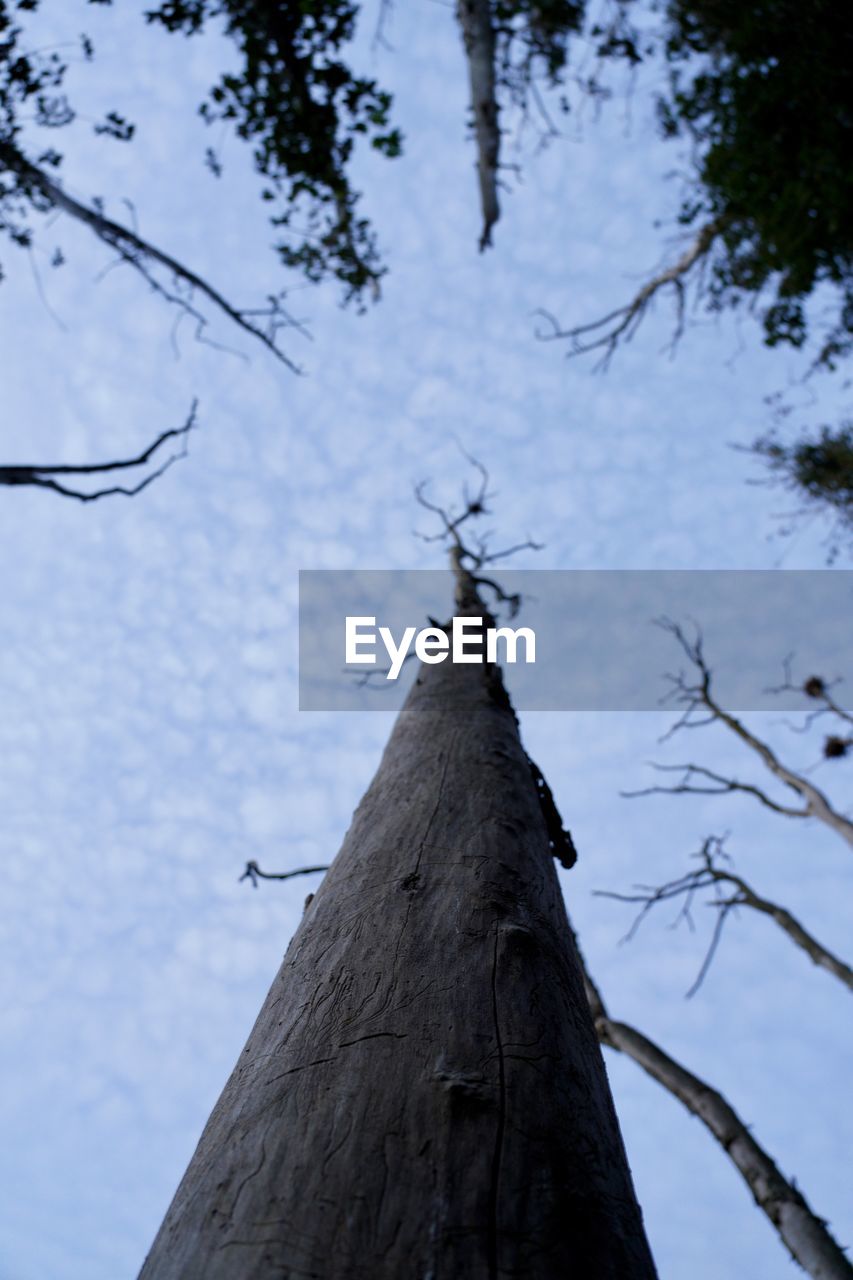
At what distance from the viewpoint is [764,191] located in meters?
8.23

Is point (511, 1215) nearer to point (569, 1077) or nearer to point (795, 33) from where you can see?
point (569, 1077)

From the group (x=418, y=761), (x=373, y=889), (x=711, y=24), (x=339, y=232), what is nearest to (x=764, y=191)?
(x=711, y=24)

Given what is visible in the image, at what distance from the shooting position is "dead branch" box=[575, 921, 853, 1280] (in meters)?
3.47

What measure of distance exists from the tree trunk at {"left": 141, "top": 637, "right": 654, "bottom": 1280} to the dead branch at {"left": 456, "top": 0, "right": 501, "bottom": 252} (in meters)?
6.95

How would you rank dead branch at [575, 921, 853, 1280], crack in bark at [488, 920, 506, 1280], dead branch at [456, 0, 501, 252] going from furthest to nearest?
dead branch at [456, 0, 501, 252]
dead branch at [575, 921, 853, 1280]
crack in bark at [488, 920, 506, 1280]

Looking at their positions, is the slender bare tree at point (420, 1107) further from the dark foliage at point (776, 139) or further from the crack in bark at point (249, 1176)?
the dark foliage at point (776, 139)

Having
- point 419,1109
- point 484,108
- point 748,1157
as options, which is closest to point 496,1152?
point 419,1109

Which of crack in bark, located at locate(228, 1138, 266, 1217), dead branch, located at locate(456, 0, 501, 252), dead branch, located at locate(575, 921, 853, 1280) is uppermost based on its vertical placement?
dead branch, located at locate(456, 0, 501, 252)

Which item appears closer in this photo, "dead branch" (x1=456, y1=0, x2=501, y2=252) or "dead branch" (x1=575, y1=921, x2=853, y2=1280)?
"dead branch" (x1=575, y1=921, x2=853, y2=1280)

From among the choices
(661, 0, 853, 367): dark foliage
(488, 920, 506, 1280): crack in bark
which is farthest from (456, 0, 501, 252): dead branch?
(488, 920, 506, 1280): crack in bark

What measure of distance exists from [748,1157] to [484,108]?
26.4ft

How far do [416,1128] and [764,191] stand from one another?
31.5 feet

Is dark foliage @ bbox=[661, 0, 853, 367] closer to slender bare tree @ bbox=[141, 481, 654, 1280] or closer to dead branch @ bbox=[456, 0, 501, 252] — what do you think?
dead branch @ bbox=[456, 0, 501, 252]

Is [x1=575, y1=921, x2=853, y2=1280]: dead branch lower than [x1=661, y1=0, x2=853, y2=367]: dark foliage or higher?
lower
